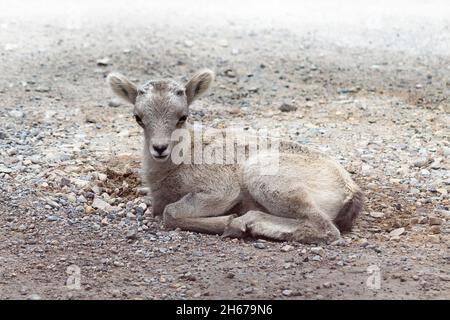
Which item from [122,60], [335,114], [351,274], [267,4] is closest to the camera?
[351,274]

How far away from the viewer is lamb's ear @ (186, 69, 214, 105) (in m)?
9.73

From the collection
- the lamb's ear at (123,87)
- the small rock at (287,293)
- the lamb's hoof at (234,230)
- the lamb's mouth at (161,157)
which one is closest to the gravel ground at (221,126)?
the small rock at (287,293)

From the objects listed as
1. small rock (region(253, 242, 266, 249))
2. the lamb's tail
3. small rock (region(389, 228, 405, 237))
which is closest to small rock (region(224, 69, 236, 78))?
the lamb's tail

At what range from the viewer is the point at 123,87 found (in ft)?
31.7

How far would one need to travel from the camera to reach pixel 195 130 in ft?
32.8

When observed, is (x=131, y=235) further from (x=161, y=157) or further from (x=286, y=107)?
(x=286, y=107)

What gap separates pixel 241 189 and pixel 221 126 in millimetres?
3960

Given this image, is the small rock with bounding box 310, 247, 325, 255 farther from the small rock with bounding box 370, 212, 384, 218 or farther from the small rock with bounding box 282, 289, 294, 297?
the small rock with bounding box 370, 212, 384, 218

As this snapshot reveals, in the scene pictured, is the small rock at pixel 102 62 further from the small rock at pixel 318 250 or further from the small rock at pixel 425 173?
the small rock at pixel 318 250

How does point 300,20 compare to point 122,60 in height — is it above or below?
above

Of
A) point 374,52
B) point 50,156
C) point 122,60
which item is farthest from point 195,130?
point 374,52

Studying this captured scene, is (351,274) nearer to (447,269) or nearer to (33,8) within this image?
(447,269)

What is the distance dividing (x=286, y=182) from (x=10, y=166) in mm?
4372

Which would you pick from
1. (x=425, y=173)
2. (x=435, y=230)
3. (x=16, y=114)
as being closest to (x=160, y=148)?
(x=435, y=230)
